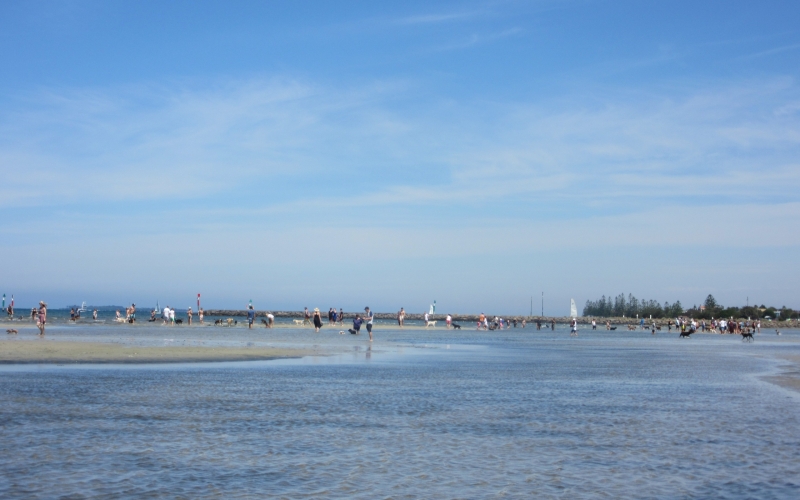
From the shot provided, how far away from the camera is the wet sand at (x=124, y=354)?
81.2 ft

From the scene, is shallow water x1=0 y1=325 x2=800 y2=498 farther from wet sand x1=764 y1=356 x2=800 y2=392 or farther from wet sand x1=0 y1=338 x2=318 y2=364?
wet sand x1=0 y1=338 x2=318 y2=364

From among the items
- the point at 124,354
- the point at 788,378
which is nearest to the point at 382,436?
the point at 124,354

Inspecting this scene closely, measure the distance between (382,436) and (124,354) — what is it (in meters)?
17.7

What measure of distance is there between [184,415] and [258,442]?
114 inches

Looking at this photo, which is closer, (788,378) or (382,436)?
(382,436)

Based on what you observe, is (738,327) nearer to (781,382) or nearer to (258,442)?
(781,382)

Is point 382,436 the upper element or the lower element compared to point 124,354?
lower

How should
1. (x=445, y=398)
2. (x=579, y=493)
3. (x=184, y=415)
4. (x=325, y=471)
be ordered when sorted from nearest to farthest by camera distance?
(x=579, y=493), (x=325, y=471), (x=184, y=415), (x=445, y=398)

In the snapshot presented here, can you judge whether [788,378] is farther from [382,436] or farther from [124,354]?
[124,354]

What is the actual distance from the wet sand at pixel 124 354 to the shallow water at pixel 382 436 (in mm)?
2897

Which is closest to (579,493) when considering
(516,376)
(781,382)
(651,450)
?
(651,450)

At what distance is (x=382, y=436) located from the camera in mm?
12406

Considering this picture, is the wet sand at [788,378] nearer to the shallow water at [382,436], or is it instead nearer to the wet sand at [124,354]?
the shallow water at [382,436]

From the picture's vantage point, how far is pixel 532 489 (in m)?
9.23
